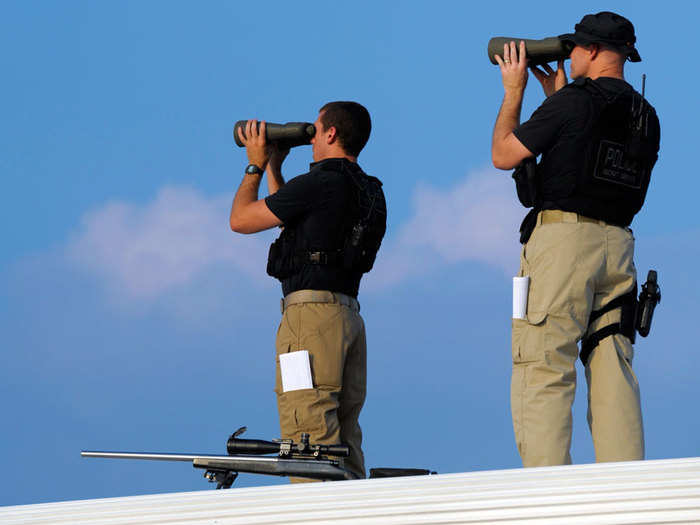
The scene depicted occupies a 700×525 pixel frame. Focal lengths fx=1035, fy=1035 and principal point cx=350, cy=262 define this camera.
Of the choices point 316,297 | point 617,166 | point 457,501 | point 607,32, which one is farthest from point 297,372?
point 457,501

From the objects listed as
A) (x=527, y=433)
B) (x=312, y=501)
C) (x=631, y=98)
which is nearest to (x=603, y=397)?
(x=527, y=433)

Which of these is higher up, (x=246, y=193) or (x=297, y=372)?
(x=246, y=193)

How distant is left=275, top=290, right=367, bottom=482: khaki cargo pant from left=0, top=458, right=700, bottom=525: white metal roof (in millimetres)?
2494

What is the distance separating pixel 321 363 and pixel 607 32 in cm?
238

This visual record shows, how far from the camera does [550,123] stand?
17.0 ft

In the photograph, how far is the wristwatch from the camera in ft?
20.7

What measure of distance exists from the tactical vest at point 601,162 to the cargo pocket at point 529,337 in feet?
1.92

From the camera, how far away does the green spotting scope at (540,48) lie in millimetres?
5621

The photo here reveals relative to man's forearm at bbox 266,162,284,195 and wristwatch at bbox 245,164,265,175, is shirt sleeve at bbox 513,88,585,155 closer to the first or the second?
wristwatch at bbox 245,164,265,175

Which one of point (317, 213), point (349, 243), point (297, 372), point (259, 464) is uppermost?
point (317, 213)

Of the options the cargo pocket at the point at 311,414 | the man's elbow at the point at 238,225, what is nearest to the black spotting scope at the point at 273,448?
the cargo pocket at the point at 311,414

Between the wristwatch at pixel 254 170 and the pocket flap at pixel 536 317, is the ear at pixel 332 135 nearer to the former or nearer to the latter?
the wristwatch at pixel 254 170

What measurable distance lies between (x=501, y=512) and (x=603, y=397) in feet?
8.42

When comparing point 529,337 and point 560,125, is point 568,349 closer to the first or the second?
point 529,337
